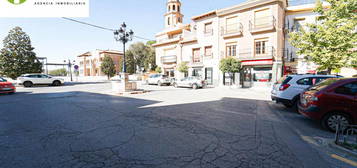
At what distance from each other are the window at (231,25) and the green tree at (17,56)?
86.4ft

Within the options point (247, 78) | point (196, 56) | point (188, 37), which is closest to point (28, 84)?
point (196, 56)

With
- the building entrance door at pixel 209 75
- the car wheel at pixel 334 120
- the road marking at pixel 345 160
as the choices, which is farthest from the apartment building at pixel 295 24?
the road marking at pixel 345 160

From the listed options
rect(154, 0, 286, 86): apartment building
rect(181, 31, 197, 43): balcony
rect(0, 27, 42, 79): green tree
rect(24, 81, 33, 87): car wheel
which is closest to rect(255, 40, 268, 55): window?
rect(154, 0, 286, 86): apartment building

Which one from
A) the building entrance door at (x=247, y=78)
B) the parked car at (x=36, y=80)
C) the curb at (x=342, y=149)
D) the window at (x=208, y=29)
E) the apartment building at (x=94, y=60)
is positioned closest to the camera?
the curb at (x=342, y=149)

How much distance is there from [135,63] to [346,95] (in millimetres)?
42230

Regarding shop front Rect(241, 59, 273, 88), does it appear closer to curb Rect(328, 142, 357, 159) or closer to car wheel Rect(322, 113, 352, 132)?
car wheel Rect(322, 113, 352, 132)

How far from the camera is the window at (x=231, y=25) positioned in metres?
19.0

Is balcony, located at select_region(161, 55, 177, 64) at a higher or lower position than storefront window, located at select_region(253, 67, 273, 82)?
higher

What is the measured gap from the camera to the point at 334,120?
12.6 feet

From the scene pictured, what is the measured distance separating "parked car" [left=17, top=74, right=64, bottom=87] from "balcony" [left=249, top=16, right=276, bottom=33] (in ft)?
80.2

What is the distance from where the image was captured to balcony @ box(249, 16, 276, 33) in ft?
53.3

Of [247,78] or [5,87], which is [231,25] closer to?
[247,78]

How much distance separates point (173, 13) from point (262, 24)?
76.3 feet

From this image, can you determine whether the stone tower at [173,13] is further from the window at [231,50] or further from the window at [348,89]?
the window at [348,89]
